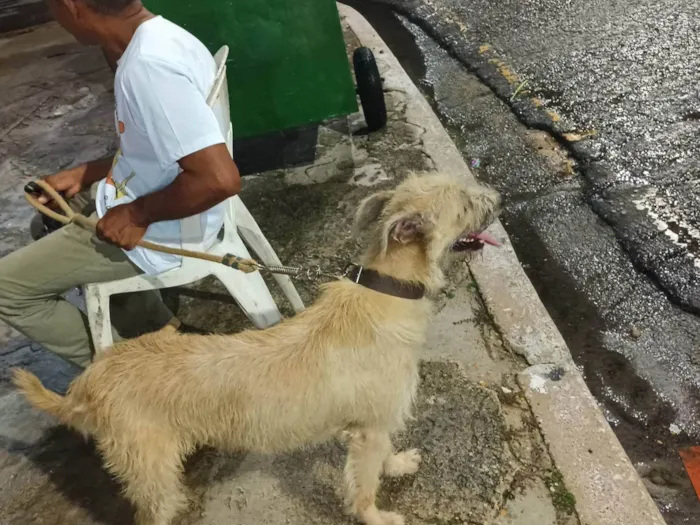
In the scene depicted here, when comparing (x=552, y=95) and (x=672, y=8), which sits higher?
(x=672, y=8)

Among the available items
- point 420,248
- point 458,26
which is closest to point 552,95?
point 458,26

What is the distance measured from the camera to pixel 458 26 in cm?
627

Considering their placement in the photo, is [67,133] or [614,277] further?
[67,133]

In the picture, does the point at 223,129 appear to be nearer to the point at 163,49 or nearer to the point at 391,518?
the point at 163,49

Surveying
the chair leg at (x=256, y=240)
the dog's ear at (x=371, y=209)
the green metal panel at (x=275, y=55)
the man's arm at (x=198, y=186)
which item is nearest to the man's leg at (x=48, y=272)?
the man's arm at (x=198, y=186)

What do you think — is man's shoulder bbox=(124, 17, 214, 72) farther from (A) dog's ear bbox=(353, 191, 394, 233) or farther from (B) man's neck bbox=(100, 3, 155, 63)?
(A) dog's ear bbox=(353, 191, 394, 233)

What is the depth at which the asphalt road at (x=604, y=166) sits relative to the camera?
9.27ft

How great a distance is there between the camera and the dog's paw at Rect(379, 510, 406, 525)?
87.2 inches

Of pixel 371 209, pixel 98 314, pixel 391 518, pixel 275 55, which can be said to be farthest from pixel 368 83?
pixel 391 518

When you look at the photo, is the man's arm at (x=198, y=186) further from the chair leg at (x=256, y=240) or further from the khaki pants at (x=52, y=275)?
the chair leg at (x=256, y=240)

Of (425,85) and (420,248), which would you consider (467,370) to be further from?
(425,85)

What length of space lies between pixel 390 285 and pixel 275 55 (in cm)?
240

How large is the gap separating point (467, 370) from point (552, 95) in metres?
3.22

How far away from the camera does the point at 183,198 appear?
6.46 feet
